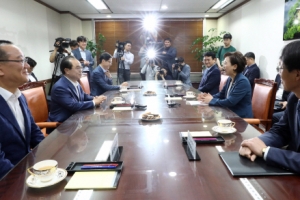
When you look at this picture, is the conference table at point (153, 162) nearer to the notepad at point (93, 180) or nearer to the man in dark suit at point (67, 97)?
the notepad at point (93, 180)

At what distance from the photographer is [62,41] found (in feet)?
14.9

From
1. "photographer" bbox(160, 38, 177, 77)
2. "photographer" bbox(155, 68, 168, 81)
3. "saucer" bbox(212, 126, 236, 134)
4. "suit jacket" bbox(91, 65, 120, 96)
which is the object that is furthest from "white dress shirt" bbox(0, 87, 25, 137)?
"photographer" bbox(160, 38, 177, 77)

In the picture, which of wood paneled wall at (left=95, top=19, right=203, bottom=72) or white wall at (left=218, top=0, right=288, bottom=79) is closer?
white wall at (left=218, top=0, right=288, bottom=79)

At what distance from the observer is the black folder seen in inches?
35.0

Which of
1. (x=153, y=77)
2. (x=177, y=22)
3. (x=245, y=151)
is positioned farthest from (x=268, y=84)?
(x=177, y=22)

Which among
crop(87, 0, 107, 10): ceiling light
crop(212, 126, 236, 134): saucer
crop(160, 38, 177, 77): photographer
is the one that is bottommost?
crop(212, 126, 236, 134): saucer

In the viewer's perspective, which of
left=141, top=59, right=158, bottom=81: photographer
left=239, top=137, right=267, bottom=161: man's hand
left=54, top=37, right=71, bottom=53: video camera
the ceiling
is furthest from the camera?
left=141, top=59, right=158, bottom=81: photographer

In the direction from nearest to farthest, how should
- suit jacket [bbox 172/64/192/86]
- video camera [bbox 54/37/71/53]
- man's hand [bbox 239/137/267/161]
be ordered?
man's hand [bbox 239/137/267/161], video camera [bbox 54/37/71/53], suit jacket [bbox 172/64/192/86]

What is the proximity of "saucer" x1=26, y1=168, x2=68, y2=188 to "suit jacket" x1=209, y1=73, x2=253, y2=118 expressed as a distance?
1.60m

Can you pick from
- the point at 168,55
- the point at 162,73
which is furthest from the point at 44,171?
the point at 168,55

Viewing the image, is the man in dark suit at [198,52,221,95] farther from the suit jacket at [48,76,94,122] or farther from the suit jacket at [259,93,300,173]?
the suit jacket at [259,93,300,173]

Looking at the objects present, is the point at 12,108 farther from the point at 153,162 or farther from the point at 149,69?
the point at 149,69

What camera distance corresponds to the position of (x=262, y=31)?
15.1 ft

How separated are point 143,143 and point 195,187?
48cm
